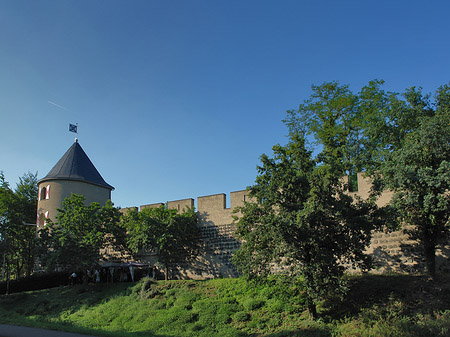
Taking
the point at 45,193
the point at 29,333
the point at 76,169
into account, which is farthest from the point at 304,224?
the point at 45,193

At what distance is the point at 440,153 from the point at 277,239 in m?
6.20

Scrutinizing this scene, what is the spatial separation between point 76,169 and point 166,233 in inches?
453

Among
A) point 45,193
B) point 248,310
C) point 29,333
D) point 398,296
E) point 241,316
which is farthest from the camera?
point 45,193

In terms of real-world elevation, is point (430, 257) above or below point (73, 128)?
below

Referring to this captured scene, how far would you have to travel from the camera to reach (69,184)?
90.6 ft

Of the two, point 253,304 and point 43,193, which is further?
point 43,193

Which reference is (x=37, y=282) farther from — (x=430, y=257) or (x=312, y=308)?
(x=430, y=257)

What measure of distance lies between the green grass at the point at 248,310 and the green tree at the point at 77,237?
2.09 meters

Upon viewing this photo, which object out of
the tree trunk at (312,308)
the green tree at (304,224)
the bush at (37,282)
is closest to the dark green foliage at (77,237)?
the bush at (37,282)

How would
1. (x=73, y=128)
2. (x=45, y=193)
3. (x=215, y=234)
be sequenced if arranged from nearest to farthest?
(x=215, y=234) → (x=45, y=193) → (x=73, y=128)

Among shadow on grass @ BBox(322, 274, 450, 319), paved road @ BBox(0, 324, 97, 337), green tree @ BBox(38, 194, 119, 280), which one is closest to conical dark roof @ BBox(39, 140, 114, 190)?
green tree @ BBox(38, 194, 119, 280)

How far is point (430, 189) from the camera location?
1296cm

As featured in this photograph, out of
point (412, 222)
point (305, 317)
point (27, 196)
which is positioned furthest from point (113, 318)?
point (27, 196)

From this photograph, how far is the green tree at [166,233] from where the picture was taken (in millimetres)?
20641
